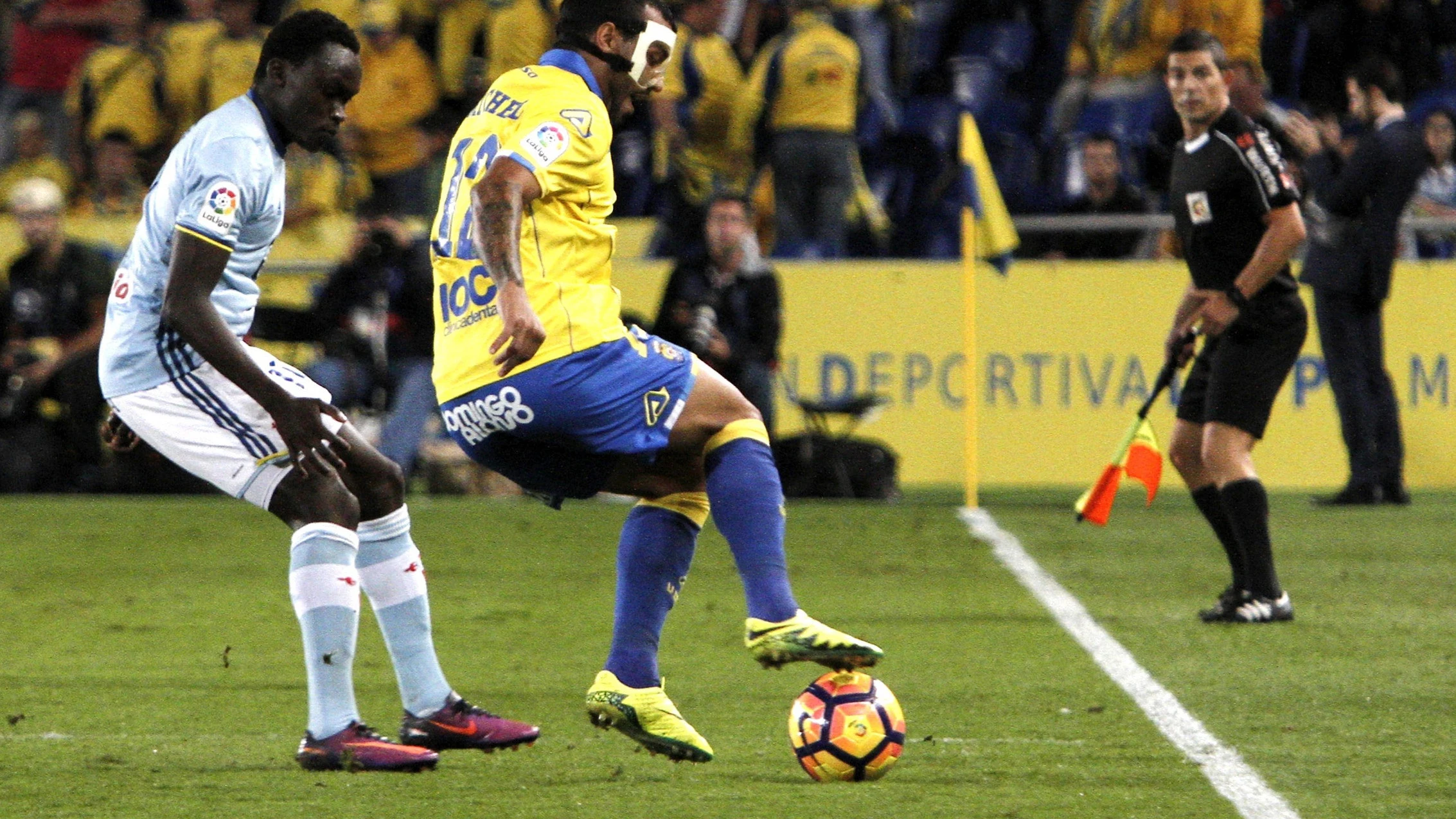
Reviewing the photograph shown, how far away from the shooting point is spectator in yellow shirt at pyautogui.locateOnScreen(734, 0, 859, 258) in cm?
1527

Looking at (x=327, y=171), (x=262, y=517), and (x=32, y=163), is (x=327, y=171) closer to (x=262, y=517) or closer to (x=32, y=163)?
(x=32, y=163)

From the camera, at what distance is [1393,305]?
46.8 ft

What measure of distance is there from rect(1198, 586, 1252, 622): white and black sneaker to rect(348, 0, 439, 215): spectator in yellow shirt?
367 inches

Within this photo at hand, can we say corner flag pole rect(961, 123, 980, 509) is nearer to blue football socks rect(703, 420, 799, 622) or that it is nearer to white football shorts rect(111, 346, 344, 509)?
blue football socks rect(703, 420, 799, 622)

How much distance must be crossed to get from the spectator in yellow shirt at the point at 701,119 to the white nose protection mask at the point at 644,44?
10.2 meters

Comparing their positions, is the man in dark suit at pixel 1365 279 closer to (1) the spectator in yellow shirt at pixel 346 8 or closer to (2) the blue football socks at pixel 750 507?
(1) the spectator in yellow shirt at pixel 346 8

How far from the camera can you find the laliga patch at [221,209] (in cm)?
508

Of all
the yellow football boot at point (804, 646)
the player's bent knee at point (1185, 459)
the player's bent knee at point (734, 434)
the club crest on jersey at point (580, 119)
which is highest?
the club crest on jersey at point (580, 119)

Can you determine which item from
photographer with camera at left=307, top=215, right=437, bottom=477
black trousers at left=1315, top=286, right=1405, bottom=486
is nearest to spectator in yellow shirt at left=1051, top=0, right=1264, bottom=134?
black trousers at left=1315, top=286, right=1405, bottom=486

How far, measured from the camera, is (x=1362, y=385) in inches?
507

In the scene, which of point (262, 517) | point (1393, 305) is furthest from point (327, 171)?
Answer: point (1393, 305)

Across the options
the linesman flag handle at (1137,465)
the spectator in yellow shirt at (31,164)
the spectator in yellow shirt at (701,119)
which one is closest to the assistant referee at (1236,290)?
the linesman flag handle at (1137,465)

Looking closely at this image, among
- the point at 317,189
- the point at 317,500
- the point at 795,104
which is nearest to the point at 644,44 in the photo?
the point at 317,500

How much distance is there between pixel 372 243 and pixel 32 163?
13.2 feet
